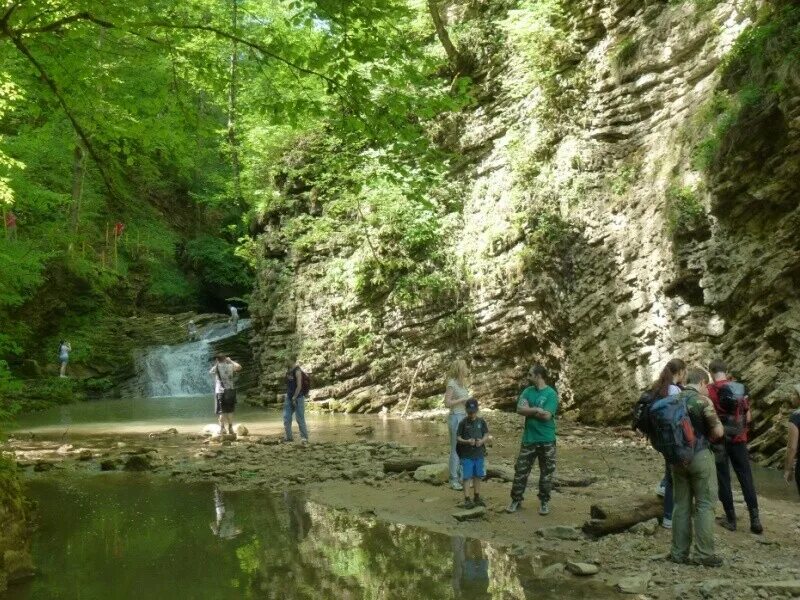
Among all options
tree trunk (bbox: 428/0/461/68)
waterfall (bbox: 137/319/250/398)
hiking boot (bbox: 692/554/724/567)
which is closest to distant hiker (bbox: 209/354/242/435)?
hiking boot (bbox: 692/554/724/567)

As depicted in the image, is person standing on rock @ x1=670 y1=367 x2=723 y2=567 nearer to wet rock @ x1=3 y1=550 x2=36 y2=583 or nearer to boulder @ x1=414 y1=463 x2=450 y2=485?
boulder @ x1=414 y1=463 x2=450 y2=485

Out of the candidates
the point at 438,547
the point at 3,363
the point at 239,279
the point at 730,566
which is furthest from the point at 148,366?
the point at 730,566

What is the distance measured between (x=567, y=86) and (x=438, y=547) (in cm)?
1374

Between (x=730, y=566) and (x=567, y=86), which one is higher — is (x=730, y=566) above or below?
below

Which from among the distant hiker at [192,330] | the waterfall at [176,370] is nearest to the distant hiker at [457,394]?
the waterfall at [176,370]

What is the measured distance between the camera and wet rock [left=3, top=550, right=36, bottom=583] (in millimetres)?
5750

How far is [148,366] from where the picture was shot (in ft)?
93.6

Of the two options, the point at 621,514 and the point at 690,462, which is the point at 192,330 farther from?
the point at 690,462

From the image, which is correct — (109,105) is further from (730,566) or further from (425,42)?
(425,42)

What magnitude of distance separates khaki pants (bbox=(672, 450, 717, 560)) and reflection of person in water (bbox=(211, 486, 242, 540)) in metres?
4.38

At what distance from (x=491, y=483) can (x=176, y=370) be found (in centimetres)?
2156

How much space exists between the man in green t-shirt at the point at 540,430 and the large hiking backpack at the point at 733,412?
1683 mm

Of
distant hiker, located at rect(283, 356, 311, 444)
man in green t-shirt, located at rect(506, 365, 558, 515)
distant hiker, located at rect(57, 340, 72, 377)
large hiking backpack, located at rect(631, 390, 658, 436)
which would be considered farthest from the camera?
distant hiker, located at rect(57, 340, 72, 377)

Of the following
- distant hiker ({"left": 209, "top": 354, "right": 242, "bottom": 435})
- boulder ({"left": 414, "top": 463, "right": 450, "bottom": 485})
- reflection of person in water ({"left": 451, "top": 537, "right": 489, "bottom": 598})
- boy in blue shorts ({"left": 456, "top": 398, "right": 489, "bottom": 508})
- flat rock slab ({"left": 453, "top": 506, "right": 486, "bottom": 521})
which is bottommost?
reflection of person in water ({"left": 451, "top": 537, "right": 489, "bottom": 598})
